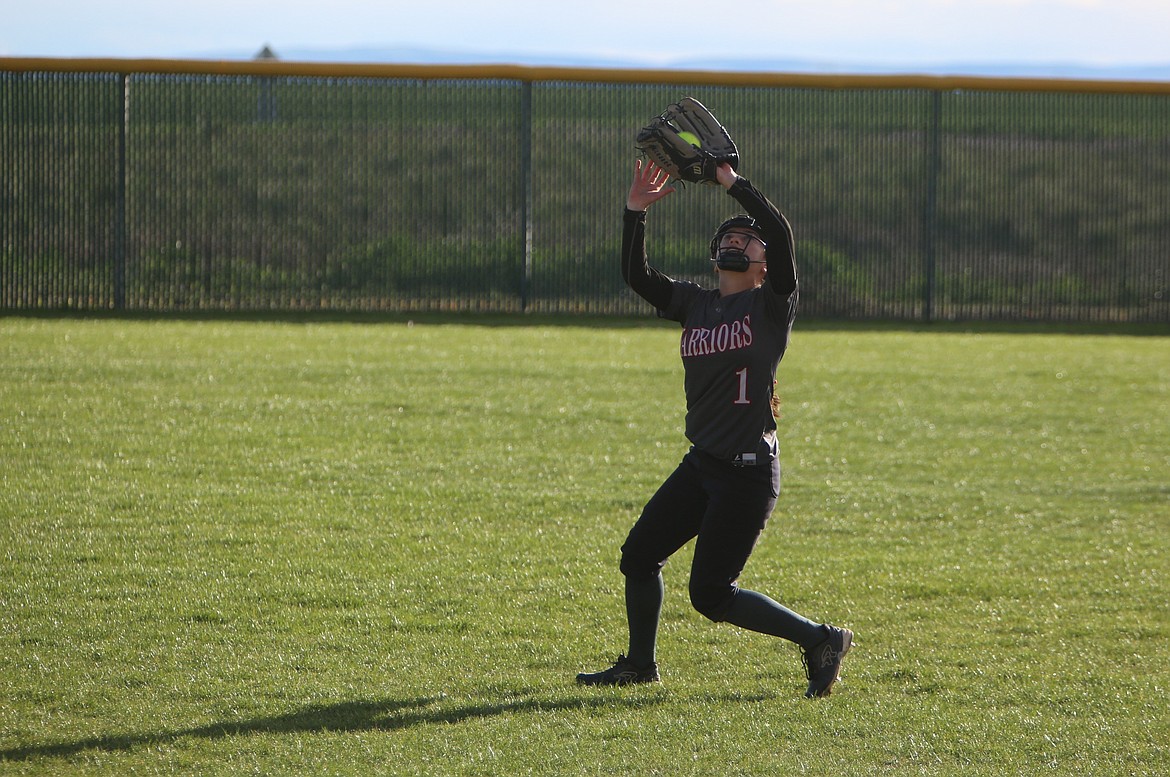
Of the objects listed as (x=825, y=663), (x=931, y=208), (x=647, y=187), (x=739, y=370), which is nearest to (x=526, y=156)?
(x=931, y=208)

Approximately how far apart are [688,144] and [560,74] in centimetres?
1205

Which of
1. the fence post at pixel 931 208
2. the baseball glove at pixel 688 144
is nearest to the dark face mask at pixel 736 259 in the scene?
the baseball glove at pixel 688 144

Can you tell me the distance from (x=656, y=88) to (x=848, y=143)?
8.44 feet

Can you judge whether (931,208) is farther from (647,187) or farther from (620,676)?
(620,676)

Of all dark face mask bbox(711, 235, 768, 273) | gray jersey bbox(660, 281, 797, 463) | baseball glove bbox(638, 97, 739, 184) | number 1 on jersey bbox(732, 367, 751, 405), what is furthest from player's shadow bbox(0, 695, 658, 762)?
baseball glove bbox(638, 97, 739, 184)

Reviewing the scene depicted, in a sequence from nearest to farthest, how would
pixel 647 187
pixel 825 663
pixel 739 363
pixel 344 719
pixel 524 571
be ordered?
pixel 344 719 < pixel 739 363 < pixel 825 663 < pixel 647 187 < pixel 524 571

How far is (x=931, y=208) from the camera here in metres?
17.3

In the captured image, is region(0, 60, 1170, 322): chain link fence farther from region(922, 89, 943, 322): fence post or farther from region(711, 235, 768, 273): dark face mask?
region(711, 235, 768, 273): dark face mask

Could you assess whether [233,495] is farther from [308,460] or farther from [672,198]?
[672,198]

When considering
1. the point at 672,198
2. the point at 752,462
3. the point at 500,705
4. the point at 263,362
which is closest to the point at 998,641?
the point at 752,462

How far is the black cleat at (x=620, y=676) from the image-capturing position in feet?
16.7

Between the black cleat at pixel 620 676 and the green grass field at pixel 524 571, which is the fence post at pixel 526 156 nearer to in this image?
the green grass field at pixel 524 571

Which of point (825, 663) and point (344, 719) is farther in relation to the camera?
point (825, 663)

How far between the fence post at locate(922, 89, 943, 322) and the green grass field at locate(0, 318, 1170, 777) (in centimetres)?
477
